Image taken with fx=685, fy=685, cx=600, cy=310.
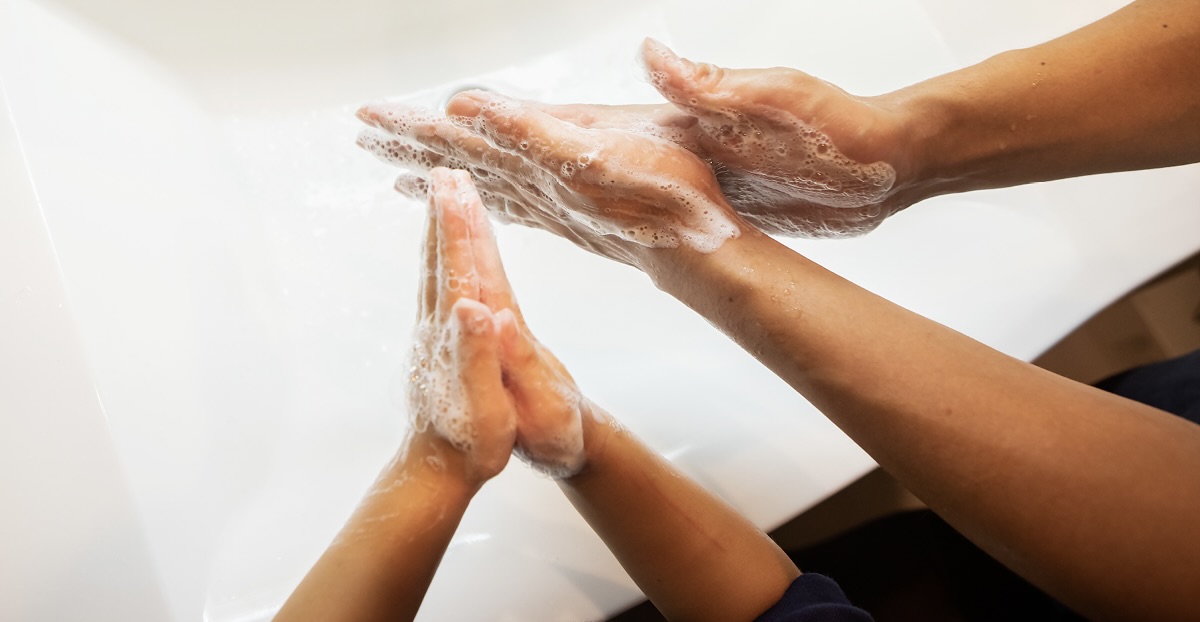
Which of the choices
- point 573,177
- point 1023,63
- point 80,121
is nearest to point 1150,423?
point 1023,63

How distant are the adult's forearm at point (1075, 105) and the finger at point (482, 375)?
39cm

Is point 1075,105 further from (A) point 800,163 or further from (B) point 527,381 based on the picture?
(B) point 527,381

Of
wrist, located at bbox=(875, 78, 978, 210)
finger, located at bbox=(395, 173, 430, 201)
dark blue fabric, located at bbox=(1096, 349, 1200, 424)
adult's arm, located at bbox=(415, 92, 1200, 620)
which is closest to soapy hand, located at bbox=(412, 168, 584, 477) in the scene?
adult's arm, located at bbox=(415, 92, 1200, 620)

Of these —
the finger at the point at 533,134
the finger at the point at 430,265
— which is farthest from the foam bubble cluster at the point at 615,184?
the finger at the point at 430,265

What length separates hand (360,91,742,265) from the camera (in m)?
0.58

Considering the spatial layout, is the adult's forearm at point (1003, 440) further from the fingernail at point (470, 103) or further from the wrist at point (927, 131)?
the fingernail at point (470, 103)

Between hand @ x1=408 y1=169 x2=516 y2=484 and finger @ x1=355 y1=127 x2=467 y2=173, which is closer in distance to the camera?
hand @ x1=408 y1=169 x2=516 y2=484

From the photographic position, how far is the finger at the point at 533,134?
22.7 inches

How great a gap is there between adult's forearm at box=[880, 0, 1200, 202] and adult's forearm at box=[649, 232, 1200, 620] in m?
0.17

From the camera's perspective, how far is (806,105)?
21.9 inches

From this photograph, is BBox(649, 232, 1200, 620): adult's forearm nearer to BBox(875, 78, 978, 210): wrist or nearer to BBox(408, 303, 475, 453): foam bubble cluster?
BBox(875, 78, 978, 210): wrist

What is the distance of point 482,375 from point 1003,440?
1.13 ft

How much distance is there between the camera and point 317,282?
3.18 ft

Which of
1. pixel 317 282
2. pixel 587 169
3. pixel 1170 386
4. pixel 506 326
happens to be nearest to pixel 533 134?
pixel 587 169
